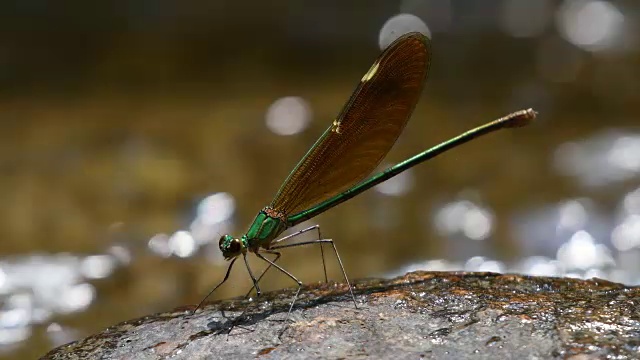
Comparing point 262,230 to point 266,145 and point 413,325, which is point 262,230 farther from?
point 266,145

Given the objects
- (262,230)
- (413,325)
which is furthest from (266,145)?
(413,325)

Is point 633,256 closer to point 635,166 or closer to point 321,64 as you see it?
point 635,166

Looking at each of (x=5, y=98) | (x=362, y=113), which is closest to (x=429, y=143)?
(x=362, y=113)

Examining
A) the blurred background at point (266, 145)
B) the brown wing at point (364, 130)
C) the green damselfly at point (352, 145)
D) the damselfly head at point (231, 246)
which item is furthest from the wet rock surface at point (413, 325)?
the blurred background at point (266, 145)

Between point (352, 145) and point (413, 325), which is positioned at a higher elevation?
point (352, 145)

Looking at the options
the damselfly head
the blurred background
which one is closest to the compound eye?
the damselfly head

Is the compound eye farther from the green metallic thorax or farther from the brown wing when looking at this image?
the brown wing
